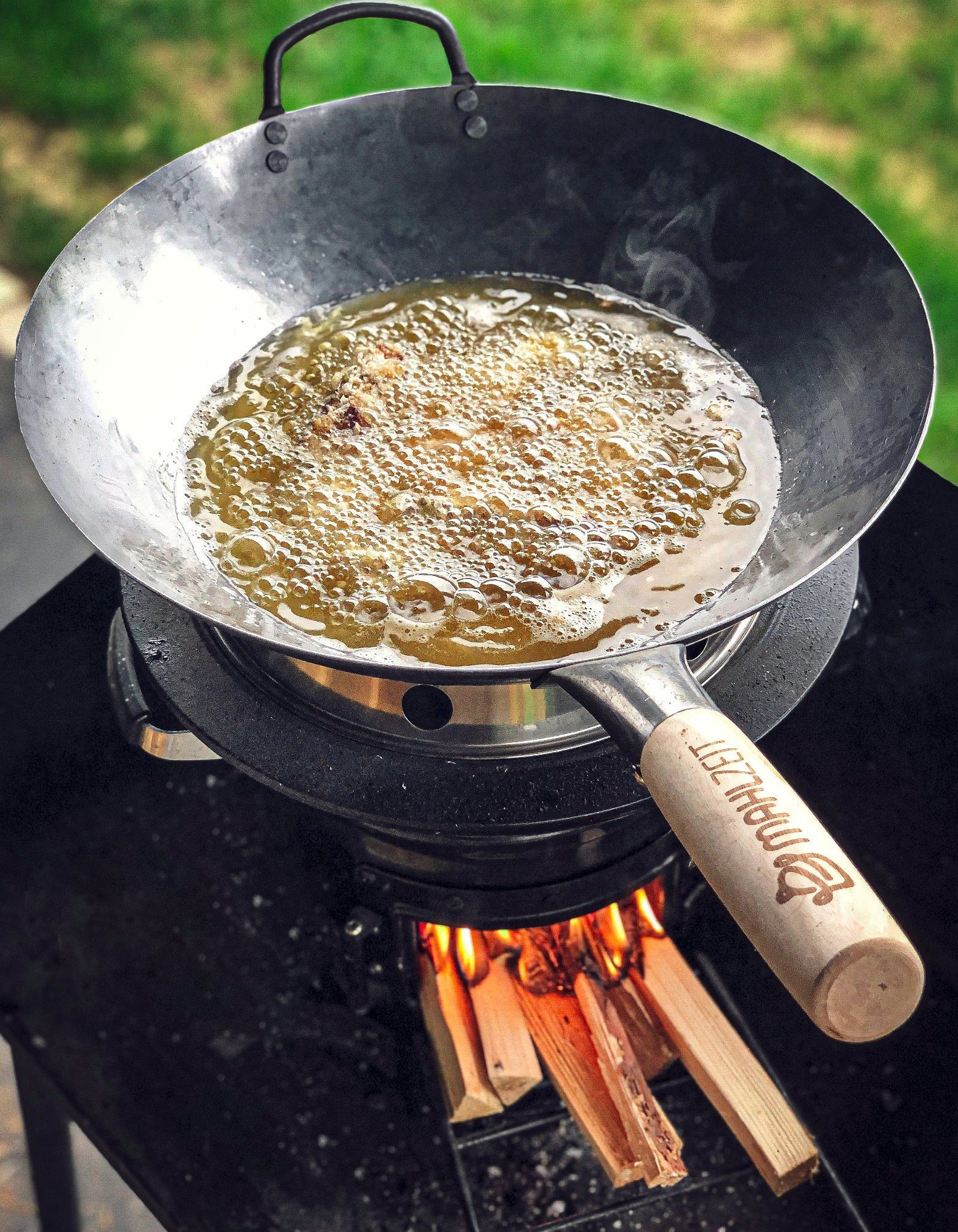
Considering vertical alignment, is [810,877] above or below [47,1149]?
below

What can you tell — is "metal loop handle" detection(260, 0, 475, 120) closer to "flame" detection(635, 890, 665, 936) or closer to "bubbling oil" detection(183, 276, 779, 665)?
"bubbling oil" detection(183, 276, 779, 665)

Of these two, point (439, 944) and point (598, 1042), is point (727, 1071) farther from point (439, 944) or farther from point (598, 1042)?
point (439, 944)

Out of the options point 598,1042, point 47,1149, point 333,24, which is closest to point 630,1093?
point 598,1042

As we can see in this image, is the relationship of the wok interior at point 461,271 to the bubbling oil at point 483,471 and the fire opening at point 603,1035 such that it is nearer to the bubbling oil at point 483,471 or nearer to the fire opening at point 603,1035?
the bubbling oil at point 483,471

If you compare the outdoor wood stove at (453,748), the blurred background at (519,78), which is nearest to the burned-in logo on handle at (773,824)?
the outdoor wood stove at (453,748)

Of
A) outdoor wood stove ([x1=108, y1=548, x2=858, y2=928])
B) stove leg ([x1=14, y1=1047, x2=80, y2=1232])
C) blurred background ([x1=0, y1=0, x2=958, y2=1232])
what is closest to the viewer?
outdoor wood stove ([x1=108, y1=548, x2=858, y2=928])

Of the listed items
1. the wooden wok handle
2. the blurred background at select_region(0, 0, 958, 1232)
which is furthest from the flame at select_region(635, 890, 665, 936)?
the blurred background at select_region(0, 0, 958, 1232)
